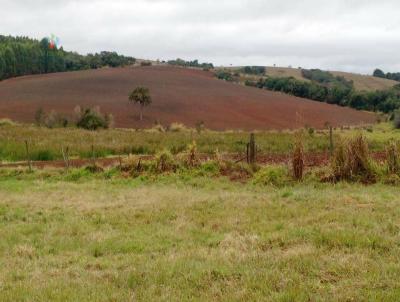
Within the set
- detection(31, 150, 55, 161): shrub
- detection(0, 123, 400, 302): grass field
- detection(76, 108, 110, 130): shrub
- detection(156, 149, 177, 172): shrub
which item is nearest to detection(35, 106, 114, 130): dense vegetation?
detection(76, 108, 110, 130): shrub

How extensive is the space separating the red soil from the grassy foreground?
48148 millimetres

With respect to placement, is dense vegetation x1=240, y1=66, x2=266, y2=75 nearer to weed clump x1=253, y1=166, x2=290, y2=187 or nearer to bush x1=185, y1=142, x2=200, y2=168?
bush x1=185, y1=142, x2=200, y2=168

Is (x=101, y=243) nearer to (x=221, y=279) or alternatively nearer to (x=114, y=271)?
(x=114, y=271)

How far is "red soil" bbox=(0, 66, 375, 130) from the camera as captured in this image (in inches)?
2618

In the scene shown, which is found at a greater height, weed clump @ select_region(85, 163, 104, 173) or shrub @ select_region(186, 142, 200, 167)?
shrub @ select_region(186, 142, 200, 167)

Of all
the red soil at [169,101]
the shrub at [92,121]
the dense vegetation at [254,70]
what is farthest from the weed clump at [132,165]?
the dense vegetation at [254,70]

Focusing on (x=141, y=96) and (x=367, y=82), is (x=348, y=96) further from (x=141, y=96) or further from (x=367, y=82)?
(x=141, y=96)

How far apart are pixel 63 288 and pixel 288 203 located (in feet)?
24.8

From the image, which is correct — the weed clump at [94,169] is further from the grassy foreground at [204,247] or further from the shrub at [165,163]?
the grassy foreground at [204,247]

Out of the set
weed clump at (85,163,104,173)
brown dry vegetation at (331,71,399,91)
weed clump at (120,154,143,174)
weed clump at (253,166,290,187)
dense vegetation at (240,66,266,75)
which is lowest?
weed clump at (85,163,104,173)

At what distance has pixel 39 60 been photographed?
11138 cm

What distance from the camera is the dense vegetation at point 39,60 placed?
10512 centimetres

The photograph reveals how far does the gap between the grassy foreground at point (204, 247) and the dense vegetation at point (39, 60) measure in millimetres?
98794

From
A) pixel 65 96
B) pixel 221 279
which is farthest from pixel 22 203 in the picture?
pixel 65 96
